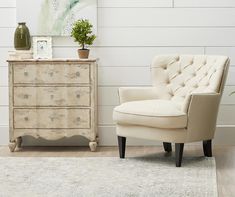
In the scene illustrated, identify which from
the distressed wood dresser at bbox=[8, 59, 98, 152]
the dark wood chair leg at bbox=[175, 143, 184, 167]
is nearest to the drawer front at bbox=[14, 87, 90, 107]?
the distressed wood dresser at bbox=[8, 59, 98, 152]

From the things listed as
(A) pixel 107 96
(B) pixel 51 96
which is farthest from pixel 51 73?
(A) pixel 107 96

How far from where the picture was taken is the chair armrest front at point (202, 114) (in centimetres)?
432

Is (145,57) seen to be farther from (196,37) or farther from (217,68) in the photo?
(217,68)

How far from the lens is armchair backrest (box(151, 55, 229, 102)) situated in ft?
15.6

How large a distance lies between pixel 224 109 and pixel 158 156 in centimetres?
92

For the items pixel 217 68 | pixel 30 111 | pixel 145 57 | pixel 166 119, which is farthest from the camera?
pixel 145 57

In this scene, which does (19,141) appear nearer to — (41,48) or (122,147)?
(41,48)

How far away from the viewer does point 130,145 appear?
534 centimetres

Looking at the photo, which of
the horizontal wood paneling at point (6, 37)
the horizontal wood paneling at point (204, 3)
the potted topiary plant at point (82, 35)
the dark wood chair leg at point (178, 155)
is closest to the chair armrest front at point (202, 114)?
the dark wood chair leg at point (178, 155)

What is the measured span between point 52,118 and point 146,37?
114 centimetres

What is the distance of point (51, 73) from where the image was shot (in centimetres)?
493

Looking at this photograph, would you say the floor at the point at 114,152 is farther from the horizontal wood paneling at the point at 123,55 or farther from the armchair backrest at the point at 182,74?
the horizontal wood paneling at the point at 123,55

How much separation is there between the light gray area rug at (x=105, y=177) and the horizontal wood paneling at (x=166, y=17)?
51.2 inches

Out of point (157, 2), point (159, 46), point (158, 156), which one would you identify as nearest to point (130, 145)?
point (158, 156)
